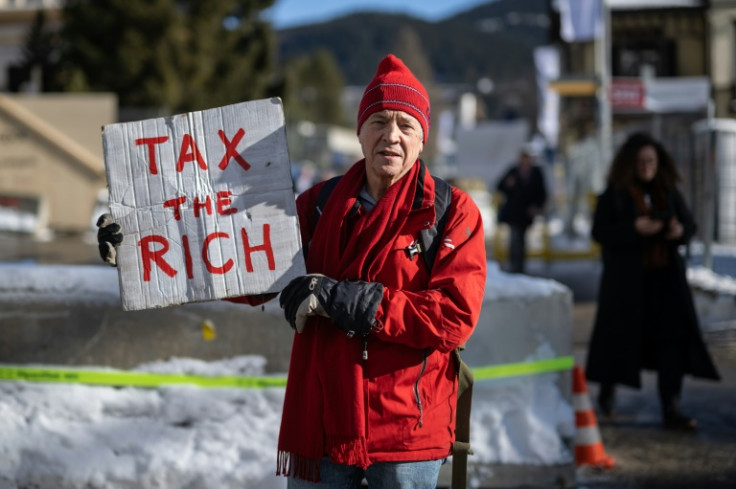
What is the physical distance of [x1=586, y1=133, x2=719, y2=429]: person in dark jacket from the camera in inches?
248

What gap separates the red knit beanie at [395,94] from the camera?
278 cm

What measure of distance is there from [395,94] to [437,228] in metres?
0.40

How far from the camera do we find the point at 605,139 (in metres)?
19.2

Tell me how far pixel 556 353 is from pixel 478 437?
66 cm

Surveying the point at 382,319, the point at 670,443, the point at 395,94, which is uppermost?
the point at 395,94

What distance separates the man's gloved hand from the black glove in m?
0.61

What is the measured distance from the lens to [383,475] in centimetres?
275

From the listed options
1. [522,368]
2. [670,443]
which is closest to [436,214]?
[522,368]

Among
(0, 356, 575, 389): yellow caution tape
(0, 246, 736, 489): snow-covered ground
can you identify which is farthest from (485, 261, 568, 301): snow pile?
(0, 356, 575, 389): yellow caution tape

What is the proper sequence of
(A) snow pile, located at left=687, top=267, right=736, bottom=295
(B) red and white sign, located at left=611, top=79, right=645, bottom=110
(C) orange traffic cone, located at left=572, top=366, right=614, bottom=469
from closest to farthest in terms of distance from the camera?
1. (C) orange traffic cone, located at left=572, top=366, right=614, bottom=469
2. (A) snow pile, located at left=687, top=267, right=736, bottom=295
3. (B) red and white sign, located at left=611, top=79, right=645, bottom=110

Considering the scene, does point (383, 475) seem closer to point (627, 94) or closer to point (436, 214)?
point (436, 214)

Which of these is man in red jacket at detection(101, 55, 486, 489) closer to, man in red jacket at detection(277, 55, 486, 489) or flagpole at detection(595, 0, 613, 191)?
man in red jacket at detection(277, 55, 486, 489)

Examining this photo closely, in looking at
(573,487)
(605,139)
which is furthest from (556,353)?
(605,139)

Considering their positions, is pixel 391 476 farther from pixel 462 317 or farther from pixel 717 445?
pixel 717 445
